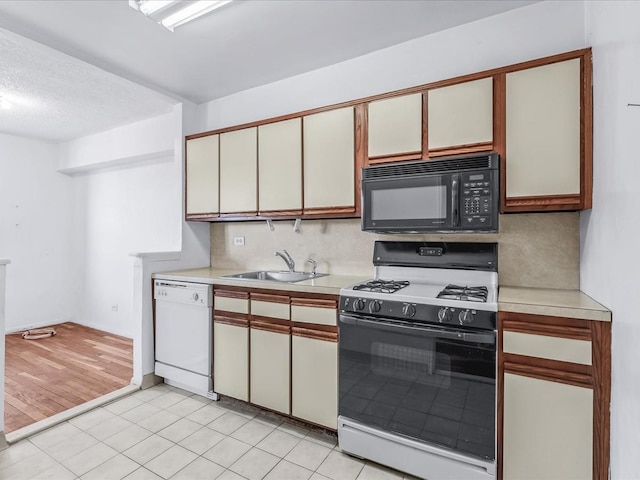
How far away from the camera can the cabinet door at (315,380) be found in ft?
6.85

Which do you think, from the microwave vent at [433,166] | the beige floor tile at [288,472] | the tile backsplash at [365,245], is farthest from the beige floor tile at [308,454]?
the microwave vent at [433,166]

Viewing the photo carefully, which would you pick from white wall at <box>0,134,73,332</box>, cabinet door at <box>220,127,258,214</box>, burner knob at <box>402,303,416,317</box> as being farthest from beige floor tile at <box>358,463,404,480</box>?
white wall at <box>0,134,73,332</box>

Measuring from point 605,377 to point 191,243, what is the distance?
321 cm

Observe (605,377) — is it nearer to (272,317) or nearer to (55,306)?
(272,317)

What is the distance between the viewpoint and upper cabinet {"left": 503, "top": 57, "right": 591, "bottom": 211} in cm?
173

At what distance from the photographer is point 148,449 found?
2.06 metres

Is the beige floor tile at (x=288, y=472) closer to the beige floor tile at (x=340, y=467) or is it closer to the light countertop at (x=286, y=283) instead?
the beige floor tile at (x=340, y=467)

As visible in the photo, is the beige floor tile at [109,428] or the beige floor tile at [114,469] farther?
the beige floor tile at [109,428]

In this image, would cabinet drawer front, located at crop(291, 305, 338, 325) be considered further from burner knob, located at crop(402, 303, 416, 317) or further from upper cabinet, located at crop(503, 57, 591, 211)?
upper cabinet, located at crop(503, 57, 591, 211)

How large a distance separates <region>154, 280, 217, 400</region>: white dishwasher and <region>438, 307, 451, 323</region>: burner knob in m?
1.75

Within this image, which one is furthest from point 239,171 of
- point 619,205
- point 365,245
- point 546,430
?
point 546,430

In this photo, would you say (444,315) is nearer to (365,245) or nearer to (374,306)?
(374,306)

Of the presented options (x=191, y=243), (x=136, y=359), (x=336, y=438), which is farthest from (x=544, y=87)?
(x=136, y=359)

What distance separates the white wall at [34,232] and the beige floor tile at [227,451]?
13.6 feet
